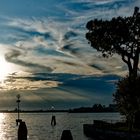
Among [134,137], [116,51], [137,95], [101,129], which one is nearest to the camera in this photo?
[134,137]

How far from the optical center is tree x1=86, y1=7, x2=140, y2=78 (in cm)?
7712

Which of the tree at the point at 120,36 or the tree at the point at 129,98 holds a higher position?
the tree at the point at 120,36

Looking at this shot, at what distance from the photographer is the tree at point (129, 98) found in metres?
66.5

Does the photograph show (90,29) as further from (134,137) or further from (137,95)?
(134,137)

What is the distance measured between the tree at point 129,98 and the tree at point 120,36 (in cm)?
805

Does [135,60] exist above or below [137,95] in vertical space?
above

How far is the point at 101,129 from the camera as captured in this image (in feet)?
243

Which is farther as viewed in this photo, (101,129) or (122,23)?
(122,23)

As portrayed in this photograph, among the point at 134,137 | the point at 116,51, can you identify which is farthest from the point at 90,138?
the point at 134,137

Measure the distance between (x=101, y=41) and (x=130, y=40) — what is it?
5.46 meters

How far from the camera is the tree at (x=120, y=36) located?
77125mm

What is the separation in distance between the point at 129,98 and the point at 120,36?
15453 mm

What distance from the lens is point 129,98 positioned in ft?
219

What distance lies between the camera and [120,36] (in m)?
78.6
